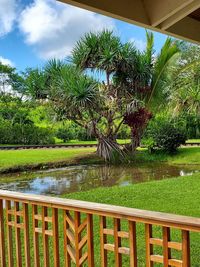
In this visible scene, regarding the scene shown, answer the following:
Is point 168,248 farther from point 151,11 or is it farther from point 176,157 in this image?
point 176,157

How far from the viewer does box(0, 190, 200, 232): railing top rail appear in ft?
4.84

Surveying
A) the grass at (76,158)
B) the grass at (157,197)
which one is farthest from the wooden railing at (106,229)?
the grass at (76,158)

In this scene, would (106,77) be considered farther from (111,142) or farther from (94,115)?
(111,142)

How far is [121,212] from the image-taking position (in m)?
1.67

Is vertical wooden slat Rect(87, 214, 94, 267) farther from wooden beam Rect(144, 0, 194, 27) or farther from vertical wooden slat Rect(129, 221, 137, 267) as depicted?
wooden beam Rect(144, 0, 194, 27)

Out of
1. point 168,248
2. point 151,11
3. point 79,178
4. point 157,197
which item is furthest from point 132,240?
point 79,178

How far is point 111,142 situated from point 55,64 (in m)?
3.96

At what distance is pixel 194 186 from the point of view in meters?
7.28

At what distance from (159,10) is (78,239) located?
1.53m

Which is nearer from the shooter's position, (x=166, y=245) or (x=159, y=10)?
(x=166, y=245)

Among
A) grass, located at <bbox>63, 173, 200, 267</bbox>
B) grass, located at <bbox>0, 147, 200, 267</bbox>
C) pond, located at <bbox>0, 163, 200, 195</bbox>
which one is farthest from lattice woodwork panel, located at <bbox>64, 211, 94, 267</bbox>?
pond, located at <bbox>0, 163, 200, 195</bbox>

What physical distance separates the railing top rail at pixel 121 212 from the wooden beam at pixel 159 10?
1.26 m

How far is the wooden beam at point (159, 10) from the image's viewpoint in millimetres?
2154

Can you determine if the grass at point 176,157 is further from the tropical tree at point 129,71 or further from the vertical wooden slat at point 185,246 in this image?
the vertical wooden slat at point 185,246
